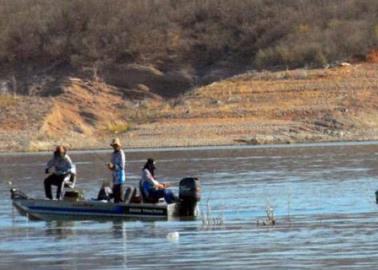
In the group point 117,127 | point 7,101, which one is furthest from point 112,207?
point 7,101

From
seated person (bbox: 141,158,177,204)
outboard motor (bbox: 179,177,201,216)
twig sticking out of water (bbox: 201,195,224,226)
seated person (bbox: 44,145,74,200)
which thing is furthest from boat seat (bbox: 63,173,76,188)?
twig sticking out of water (bbox: 201,195,224,226)

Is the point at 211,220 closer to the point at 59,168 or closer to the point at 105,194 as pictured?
the point at 105,194

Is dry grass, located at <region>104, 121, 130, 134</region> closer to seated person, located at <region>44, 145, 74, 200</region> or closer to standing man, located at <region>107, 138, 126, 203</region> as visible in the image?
seated person, located at <region>44, 145, 74, 200</region>

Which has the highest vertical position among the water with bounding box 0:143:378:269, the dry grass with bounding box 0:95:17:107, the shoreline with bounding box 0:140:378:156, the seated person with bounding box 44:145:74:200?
the dry grass with bounding box 0:95:17:107

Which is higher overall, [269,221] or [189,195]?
[189,195]

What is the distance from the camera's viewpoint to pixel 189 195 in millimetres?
30328

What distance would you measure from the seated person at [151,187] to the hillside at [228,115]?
142 ft

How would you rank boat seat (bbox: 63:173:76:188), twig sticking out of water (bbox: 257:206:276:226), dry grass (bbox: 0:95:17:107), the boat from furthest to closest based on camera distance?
dry grass (bbox: 0:95:17:107)
boat seat (bbox: 63:173:76:188)
the boat
twig sticking out of water (bbox: 257:206:276:226)

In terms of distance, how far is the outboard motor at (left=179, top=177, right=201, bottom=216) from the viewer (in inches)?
1191

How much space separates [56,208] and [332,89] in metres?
50.8

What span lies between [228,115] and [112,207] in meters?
47.2

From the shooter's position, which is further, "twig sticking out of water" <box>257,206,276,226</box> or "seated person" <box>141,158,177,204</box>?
"seated person" <box>141,158,177,204</box>

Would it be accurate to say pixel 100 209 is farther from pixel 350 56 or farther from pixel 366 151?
pixel 350 56

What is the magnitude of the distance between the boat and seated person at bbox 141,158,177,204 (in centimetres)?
14
